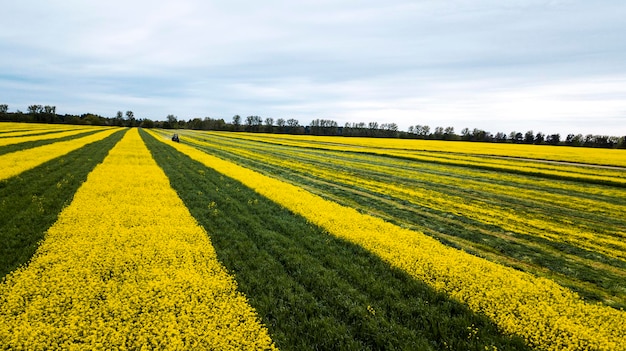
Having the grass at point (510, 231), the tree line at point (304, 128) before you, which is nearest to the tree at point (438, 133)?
the tree line at point (304, 128)

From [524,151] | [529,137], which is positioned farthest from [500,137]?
[524,151]

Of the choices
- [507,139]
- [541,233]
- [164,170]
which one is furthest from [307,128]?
[541,233]

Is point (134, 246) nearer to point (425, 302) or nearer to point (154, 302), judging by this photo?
point (154, 302)

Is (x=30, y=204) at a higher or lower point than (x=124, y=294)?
higher

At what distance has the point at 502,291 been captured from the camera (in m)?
7.47

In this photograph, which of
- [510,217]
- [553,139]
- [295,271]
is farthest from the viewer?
[553,139]

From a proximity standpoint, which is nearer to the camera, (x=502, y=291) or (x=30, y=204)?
(x=502, y=291)

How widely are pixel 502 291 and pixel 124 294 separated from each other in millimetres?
8416

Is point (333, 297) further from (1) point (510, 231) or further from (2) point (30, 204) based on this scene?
(2) point (30, 204)

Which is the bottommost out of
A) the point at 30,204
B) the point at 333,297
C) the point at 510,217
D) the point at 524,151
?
the point at 333,297

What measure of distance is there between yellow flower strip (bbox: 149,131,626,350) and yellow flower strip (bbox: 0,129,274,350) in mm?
4595

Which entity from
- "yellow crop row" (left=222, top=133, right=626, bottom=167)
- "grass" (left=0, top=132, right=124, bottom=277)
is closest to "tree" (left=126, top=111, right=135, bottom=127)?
"yellow crop row" (left=222, top=133, right=626, bottom=167)

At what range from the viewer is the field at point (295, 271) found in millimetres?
5719

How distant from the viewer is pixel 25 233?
935 centimetres
